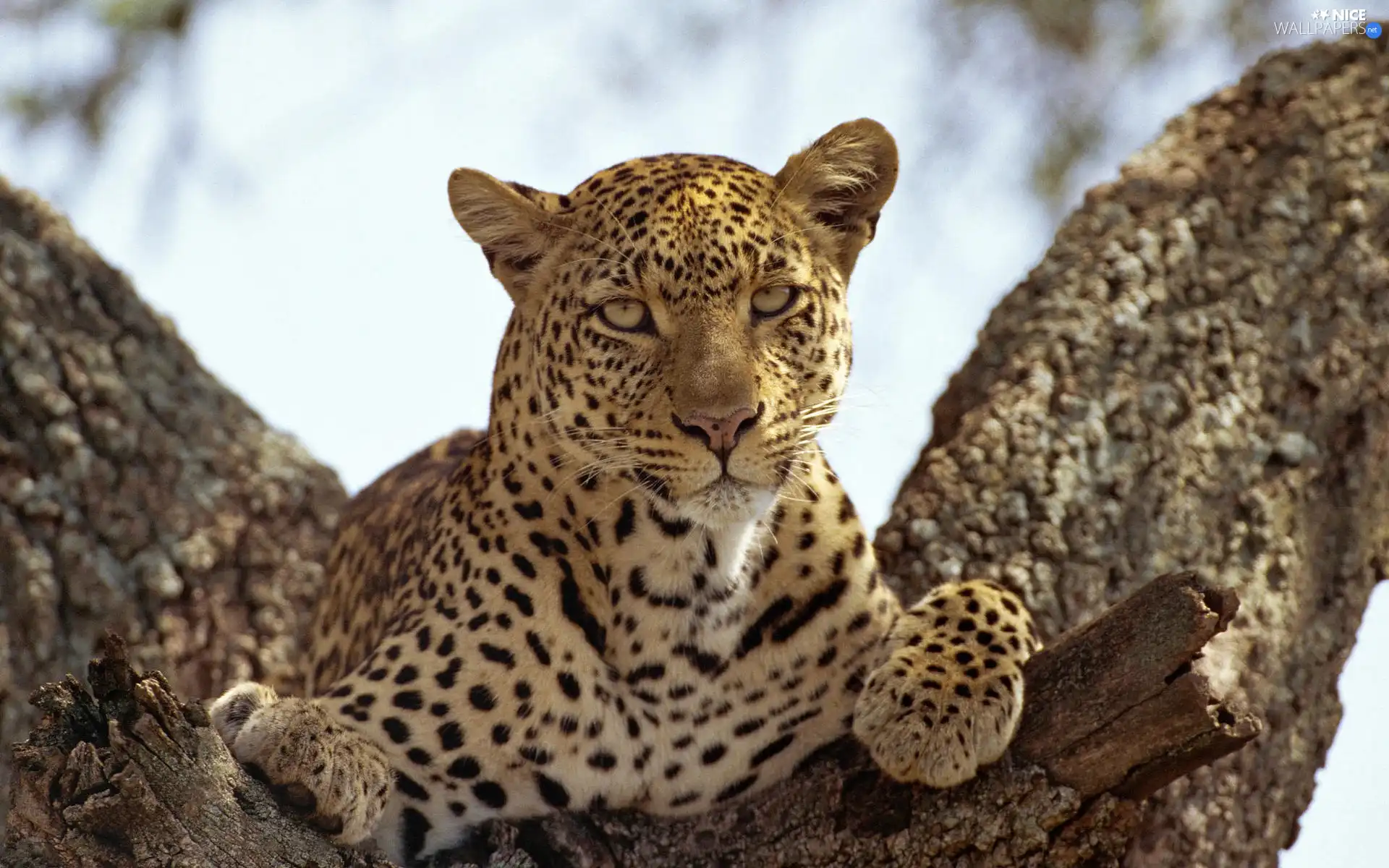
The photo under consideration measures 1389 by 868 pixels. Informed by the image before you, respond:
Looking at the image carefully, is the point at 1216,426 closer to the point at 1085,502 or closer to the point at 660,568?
the point at 1085,502

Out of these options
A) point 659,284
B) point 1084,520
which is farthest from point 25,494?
point 1084,520

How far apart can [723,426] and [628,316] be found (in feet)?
1.85

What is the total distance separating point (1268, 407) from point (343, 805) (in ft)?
11.9

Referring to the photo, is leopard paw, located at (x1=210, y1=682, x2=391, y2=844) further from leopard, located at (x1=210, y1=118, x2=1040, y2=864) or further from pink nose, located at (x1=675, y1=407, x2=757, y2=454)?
pink nose, located at (x1=675, y1=407, x2=757, y2=454)

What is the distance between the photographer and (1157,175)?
6.66 metres

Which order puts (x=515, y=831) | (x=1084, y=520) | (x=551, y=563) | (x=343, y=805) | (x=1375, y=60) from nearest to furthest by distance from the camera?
(x=343, y=805) < (x=515, y=831) < (x=551, y=563) < (x=1084, y=520) < (x=1375, y=60)

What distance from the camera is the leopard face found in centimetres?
477

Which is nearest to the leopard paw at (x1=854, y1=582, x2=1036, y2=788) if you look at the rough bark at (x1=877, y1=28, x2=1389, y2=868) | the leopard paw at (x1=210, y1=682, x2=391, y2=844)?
the rough bark at (x1=877, y1=28, x2=1389, y2=868)

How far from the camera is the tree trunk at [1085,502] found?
439cm

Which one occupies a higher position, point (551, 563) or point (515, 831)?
point (551, 563)

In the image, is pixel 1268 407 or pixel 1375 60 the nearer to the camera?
pixel 1268 407

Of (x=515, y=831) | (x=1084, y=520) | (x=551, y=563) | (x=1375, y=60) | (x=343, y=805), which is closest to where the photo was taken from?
(x=343, y=805)

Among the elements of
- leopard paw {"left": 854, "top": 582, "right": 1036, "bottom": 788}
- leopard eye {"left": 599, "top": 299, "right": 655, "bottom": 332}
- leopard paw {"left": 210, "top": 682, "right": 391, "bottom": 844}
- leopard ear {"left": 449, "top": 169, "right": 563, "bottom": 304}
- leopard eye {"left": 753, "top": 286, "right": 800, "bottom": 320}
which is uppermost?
leopard ear {"left": 449, "top": 169, "right": 563, "bottom": 304}

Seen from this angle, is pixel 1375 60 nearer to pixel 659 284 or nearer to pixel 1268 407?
pixel 1268 407
